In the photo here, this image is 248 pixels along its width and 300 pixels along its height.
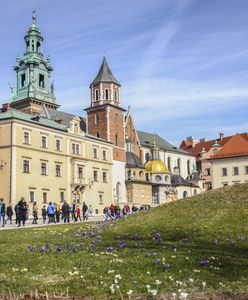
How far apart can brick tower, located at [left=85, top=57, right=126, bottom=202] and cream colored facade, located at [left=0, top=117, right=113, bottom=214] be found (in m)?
4.68

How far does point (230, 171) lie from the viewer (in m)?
78.3

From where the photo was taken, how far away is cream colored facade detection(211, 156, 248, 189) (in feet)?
255

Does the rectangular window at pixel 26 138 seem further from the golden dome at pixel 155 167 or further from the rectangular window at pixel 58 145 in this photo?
the golden dome at pixel 155 167

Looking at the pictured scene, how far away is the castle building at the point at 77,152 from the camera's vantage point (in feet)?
188

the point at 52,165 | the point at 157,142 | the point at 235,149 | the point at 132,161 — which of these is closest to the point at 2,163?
the point at 52,165

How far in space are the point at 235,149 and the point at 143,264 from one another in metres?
72.1

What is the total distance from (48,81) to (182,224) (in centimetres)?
7885

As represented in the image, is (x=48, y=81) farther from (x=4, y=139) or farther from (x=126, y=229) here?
(x=126, y=229)

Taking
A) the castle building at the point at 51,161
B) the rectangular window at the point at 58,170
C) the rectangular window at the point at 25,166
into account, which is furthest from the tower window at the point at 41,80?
the rectangular window at the point at 25,166

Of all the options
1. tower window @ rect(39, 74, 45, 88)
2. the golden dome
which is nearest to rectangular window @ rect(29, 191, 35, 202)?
the golden dome

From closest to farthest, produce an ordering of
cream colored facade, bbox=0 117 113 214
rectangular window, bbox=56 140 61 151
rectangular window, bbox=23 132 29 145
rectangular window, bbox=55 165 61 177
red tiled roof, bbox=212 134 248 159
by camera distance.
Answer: cream colored facade, bbox=0 117 113 214 → rectangular window, bbox=23 132 29 145 → rectangular window, bbox=55 165 61 177 → rectangular window, bbox=56 140 61 151 → red tiled roof, bbox=212 134 248 159

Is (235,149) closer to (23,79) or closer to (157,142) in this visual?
(157,142)

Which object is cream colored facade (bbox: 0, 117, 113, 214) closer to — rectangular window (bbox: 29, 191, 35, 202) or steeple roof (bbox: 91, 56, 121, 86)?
rectangular window (bbox: 29, 191, 35, 202)

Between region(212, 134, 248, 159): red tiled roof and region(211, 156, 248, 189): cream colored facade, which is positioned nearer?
region(211, 156, 248, 189): cream colored facade
